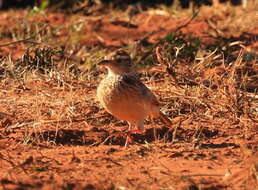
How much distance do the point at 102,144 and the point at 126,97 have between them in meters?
0.49

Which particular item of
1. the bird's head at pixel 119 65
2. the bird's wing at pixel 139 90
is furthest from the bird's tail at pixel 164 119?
the bird's head at pixel 119 65

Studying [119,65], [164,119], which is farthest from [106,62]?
[164,119]

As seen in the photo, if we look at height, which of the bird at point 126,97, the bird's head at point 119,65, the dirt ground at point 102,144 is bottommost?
the dirt ground at point 102,144

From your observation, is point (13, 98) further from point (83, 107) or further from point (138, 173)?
point (138, 173)

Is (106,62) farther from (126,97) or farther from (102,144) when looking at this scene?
(102,144)

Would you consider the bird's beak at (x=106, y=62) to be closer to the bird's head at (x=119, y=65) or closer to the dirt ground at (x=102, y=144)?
the bird's head at (x=119, y=65)

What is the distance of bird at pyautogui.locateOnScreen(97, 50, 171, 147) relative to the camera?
6.16 meters

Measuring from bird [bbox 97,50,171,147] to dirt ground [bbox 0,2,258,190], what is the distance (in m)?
0.23

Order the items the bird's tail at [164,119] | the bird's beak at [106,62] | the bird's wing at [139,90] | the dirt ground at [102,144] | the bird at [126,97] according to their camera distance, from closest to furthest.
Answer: the dirt ground at [102,144] < the bird at [126,97] < the bird's wing at [139,90] < the bird's beak at [106,62] < the bird's tail at [164,119]

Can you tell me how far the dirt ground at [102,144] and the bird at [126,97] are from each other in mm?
233

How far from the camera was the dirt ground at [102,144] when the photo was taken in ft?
16.5

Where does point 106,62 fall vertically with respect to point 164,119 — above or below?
above

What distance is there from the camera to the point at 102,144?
6.31 m

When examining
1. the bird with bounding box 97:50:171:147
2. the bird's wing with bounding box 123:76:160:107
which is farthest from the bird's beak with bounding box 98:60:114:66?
the bird's wing with bounding box 123:76:160:107
